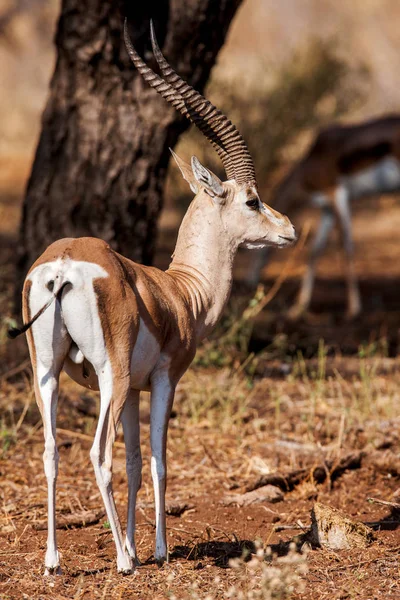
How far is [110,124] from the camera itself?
660cm

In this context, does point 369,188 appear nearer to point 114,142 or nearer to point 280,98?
point 280,98

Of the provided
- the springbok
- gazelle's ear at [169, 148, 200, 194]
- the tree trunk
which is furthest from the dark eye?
the springbok

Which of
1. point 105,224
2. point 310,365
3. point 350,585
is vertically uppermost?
point 105,224

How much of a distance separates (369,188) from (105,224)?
5239 millimetres

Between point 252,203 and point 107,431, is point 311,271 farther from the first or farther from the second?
point 107,431

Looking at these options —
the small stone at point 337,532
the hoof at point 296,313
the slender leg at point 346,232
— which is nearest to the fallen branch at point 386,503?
the small stone at point 337,532

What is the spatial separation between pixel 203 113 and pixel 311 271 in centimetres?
620

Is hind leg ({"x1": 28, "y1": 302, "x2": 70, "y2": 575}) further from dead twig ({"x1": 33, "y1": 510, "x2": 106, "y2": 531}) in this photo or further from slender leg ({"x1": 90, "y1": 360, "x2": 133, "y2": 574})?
dead twig ({"x1": 33, "y1": 510, "x2": 106, "y2": 531})

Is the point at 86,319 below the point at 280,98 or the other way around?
below

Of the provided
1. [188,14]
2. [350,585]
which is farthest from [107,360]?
[188,14]

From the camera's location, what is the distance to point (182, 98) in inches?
173

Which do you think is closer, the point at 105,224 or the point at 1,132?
the point at 105,224

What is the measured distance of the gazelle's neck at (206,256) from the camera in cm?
436

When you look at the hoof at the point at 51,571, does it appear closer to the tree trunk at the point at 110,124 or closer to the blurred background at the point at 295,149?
the tree trunk at the point at 110,124
